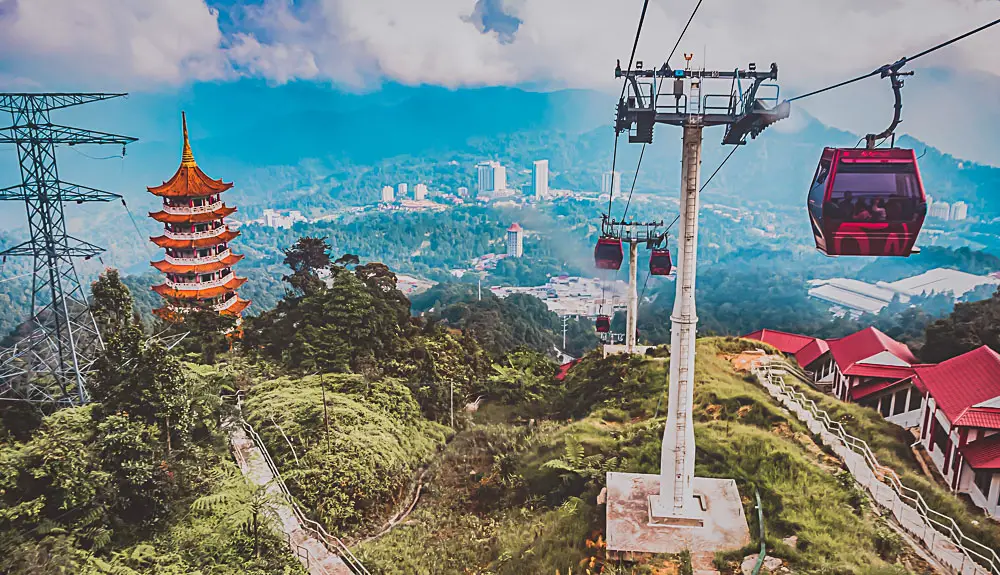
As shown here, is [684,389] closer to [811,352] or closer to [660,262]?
[660,262]

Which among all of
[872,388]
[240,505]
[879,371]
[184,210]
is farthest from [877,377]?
[184,210]

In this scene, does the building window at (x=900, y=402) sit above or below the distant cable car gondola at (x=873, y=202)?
below

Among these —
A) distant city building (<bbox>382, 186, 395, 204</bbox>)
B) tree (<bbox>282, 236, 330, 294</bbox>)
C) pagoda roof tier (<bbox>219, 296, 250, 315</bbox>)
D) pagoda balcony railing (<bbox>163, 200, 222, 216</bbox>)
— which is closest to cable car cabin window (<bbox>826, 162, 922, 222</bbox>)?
tree (<bbox>282, 236, 330, 294</bbox>)

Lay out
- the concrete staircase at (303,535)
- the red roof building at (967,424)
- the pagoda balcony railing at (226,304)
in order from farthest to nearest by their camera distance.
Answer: the pagoda balcony railing at (226,304)
the red roof building at (967,424)
the concrete staircase at (303,535)

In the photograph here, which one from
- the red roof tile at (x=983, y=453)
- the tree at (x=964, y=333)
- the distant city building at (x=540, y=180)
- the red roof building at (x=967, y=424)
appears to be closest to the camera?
the red roof tile at (x=983, y=453)

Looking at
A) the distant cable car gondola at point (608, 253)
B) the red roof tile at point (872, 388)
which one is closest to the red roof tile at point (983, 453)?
the red roof tile at point (872, 388)

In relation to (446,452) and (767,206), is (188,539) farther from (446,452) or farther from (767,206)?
(767,206)

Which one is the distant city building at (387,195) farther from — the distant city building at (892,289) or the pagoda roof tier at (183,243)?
the pagoda roof tier at (183,243)

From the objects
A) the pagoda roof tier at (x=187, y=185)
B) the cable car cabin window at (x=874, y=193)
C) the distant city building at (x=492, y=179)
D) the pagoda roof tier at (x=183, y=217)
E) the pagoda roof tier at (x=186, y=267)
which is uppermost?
the distant city building at (x=492, y=179)
